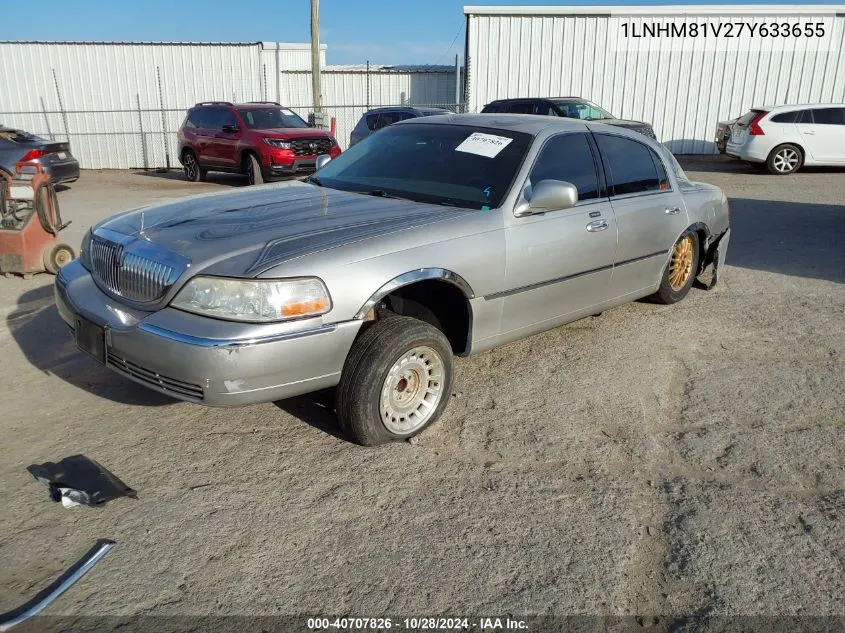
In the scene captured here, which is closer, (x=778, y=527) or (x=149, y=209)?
(x=778, y=527)

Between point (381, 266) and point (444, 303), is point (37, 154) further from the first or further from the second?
point (381, 266)

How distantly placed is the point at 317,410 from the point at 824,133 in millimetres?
16099

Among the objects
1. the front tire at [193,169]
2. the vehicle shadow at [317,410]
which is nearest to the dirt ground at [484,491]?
the vehicle shadow at [317,410]

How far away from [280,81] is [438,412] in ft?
69.4

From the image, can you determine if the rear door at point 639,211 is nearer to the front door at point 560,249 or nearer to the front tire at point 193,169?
the front door at point 560,249

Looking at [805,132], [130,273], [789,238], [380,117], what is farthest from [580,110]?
[130,273]

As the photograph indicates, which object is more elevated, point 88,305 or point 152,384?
point 88,305

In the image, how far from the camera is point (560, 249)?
4.37 meters

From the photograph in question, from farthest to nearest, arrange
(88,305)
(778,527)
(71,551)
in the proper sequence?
(88,305), (778,527), (71,551)

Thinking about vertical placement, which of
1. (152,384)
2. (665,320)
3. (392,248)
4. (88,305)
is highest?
(392,248)

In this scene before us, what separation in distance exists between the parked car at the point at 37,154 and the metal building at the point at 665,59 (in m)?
11.5

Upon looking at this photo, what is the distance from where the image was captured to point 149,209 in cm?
419

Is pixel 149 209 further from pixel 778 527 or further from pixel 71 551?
pixel 778 527

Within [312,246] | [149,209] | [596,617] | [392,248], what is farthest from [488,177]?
[596,617]
